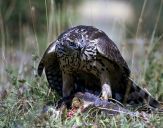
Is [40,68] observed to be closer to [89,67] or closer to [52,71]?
[52,71]

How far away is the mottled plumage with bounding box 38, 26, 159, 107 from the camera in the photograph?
6375 millimetres

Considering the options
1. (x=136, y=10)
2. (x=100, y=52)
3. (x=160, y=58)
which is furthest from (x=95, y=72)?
(x=136, y=10)

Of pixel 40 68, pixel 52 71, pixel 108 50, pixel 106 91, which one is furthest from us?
Result: pixel 52 71

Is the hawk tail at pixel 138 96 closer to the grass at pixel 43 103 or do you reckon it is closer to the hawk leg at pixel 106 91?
the hawk leg at pixel 106 91

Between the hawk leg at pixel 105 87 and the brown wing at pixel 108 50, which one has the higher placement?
the brown wing at pixel 108 50

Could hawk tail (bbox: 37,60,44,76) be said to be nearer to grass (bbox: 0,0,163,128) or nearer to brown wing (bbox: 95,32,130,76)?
grass (bbox: 0,0,163,128)

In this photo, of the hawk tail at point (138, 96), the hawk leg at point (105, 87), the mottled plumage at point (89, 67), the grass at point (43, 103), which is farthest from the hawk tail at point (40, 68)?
the hawk tail at point (138, 96)

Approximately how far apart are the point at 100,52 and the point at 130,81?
25.3 inches

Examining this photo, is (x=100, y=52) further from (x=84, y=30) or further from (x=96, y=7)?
(x=96, y=7)

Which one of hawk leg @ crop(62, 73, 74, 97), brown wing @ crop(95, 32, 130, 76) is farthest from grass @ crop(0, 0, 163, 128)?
brown wing @ crop(95, 32, 130, 76)

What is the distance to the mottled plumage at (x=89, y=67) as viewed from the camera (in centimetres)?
638

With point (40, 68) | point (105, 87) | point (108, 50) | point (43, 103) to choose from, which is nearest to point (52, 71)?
point (40, 68)

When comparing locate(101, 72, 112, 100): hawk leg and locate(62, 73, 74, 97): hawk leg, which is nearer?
locate(101, 72, 112, 100): hawk leg

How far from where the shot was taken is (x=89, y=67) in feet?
21.2
